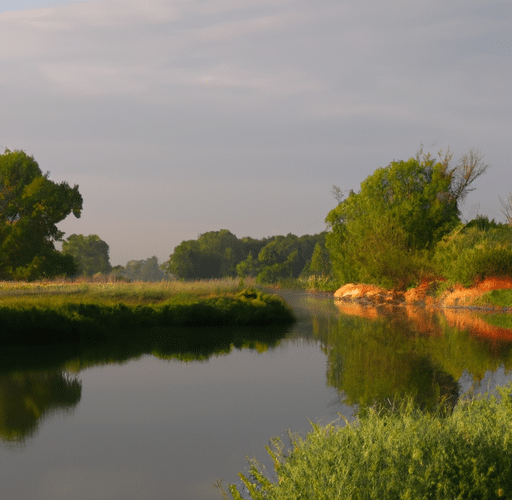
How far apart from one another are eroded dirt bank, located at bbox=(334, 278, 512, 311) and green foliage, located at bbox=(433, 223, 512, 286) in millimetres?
527

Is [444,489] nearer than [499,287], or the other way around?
[444,489]

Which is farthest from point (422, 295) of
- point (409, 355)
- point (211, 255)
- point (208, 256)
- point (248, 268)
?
point (211, 255)

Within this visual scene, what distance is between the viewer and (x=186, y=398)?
9.90m

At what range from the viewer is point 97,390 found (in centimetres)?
1049

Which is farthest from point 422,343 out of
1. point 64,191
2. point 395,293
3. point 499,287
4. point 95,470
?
point 64,191

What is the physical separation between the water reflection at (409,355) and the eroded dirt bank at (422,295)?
9595 millimetres

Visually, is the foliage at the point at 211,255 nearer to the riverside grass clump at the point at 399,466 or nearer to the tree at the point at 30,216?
the tree at the point at 30,216

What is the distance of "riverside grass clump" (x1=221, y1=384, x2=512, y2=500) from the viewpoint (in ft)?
14.3

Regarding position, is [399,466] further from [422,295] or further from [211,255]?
[211,255]

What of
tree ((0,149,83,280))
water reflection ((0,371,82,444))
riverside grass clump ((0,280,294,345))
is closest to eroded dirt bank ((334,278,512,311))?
riverside grass clump ((0,280,294,345))

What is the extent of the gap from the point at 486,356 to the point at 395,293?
28876 mm

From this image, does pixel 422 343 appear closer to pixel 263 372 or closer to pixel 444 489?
pixel 263 372

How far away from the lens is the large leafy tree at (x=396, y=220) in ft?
141

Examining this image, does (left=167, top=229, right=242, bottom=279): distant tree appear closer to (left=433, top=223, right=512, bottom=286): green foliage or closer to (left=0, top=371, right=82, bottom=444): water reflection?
(left=433, top=223, right=512, bottom=286): green foliage
